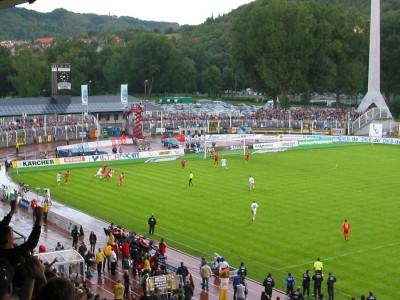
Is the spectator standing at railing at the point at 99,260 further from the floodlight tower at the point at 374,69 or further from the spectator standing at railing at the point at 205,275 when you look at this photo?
the floodlight tower at the point at 374,69

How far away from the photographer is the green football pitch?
2709cm

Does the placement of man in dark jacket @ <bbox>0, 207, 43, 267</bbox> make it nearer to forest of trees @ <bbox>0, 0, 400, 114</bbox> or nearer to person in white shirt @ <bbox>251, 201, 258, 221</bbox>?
person in white shirt @ <bbox>251, 201, 258, 221</bbox>

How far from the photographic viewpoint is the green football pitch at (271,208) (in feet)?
88.9

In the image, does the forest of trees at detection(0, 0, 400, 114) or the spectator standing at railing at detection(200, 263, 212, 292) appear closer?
the spectator standing at railing at detection(200, 263, 212, 292)

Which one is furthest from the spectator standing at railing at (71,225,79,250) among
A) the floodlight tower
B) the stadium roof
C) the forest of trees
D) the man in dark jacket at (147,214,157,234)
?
the forest of trees

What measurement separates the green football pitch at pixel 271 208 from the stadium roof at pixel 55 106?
31160 millimetres

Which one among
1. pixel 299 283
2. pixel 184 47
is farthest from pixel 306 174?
pixel 184 47

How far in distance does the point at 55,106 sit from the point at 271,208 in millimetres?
55291

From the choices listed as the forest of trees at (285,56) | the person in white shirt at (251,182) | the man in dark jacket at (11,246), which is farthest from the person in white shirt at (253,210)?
the forest of trees at (285,56)

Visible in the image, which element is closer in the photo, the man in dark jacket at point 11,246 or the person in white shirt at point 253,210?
the man in dark jacket at point 11,246

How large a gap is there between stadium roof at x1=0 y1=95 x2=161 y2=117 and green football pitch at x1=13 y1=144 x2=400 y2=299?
102 ft

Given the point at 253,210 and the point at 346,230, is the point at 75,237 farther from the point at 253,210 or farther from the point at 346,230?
the point at 346,230

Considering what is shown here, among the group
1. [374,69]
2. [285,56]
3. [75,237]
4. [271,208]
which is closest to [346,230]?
[271,208]

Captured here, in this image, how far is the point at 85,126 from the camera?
80875mm
